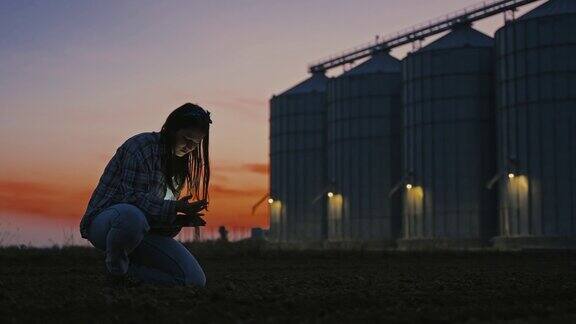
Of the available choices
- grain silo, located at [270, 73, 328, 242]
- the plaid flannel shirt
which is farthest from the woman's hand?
grain silo, located at [270, 73, 328, 242]

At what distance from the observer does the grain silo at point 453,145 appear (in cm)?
4647

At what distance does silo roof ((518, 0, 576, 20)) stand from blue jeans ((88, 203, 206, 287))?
121 ft

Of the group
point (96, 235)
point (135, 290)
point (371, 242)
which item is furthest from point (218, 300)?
point (371, 242)

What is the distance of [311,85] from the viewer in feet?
208

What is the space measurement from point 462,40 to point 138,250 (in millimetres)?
42398

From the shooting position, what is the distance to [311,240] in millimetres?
59562

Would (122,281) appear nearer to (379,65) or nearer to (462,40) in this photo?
(462,40)

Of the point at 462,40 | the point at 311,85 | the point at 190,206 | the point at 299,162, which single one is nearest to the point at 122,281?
the point at 190,206

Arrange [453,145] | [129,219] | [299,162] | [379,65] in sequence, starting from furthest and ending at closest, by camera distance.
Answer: [299,162]
[379,65]
[453,145]
[129,219]

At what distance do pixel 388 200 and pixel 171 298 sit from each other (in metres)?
47.4

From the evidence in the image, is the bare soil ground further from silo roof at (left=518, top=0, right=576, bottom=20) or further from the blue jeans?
silo roof at (left=518, top=0, right=576, bottom=20)

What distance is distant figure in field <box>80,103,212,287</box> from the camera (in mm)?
7359

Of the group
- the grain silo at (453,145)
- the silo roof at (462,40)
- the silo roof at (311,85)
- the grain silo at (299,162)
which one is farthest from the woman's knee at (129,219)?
the silo roof at (311,85)

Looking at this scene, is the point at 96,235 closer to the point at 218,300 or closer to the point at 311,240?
the point at 218,300
